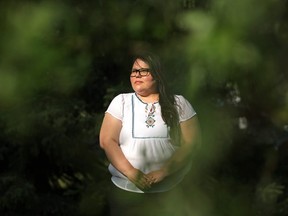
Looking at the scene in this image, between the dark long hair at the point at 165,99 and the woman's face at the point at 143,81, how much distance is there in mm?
15

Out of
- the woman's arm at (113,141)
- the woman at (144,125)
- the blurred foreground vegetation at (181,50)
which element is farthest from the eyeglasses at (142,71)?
the blurred foreground vegetation at (181,50)

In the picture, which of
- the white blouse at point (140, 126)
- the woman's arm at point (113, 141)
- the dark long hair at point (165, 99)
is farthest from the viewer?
the woman's arm at point (113, 141)

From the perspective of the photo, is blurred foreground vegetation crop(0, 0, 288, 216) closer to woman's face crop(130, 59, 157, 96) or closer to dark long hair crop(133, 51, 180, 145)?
dark long hair crop(133, 51, 180, 145)

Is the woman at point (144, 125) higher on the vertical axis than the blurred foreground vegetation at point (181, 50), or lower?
lower

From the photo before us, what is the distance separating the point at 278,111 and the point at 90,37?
2.26 feet

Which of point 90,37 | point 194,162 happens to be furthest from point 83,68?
point 194,162

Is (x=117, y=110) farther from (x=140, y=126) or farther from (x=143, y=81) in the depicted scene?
(x=143, y=81)

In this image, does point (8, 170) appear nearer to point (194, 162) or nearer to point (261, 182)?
point (261, 182)

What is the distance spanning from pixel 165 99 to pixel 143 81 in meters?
0.14

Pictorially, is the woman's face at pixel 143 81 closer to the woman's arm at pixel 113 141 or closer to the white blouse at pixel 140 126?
the white blouse at pixel 140 126

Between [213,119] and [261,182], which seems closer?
[213,119]

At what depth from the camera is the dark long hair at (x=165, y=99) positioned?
263cm

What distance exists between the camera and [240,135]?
4.24 metres

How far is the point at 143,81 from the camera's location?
107 inches
